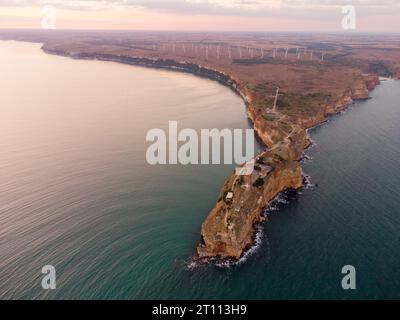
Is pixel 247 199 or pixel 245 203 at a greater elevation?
pixel 247 199

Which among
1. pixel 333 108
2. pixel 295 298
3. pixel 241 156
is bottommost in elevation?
pixel 295 298

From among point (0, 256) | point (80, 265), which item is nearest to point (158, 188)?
point (80, 265)

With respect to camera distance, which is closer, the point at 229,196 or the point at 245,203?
the point at 245,203

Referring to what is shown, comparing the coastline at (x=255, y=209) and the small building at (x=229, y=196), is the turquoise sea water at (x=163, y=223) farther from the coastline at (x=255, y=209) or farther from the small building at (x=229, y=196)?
the small building at (x=229, y=196)

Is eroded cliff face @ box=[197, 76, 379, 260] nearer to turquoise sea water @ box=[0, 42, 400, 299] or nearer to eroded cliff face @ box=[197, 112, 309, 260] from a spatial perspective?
eroded cliff face @ box=[197, 112, 309, 260]

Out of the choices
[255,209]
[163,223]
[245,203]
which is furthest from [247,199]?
[163,223]

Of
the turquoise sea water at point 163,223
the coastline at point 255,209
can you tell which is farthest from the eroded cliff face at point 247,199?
the turquoise sea water at point 163,223

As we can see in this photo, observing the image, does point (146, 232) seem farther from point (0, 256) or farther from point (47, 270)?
point (0, 256)

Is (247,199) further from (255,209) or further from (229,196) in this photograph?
(229,196)
